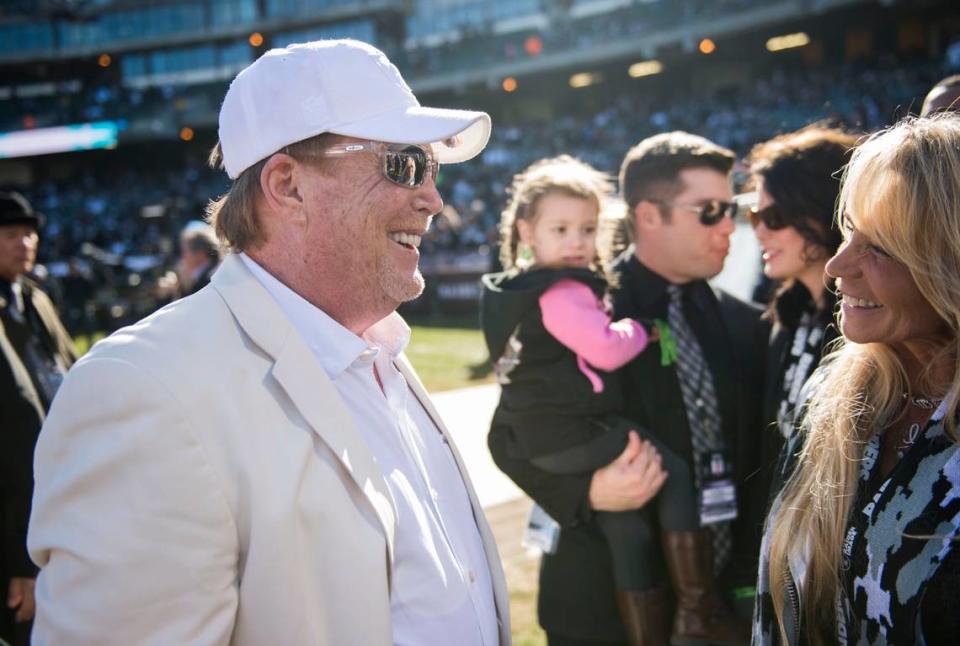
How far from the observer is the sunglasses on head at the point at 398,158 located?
1.93 metres

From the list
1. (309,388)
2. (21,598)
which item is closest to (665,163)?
(309,388)

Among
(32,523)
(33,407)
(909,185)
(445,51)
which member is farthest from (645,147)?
(445,51)

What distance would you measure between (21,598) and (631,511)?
2619 mm

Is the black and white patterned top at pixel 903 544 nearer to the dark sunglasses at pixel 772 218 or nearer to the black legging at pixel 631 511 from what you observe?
the black legging at pixel 631 511

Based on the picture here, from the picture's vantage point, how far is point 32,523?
60.7 inches

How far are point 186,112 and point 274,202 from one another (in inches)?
1959

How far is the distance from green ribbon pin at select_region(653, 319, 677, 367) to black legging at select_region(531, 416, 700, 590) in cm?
26

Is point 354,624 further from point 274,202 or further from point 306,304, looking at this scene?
point 274,202

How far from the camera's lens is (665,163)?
3121 mm

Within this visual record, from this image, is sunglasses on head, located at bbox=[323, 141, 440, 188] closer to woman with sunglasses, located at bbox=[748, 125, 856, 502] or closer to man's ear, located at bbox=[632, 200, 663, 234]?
man's ear, located at bbox=[632, 200, 663, 234]

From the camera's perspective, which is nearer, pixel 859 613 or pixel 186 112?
pixel 859 613

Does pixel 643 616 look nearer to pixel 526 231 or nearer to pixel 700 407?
pixel 700 407

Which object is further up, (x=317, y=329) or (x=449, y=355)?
(x=317, y=329)

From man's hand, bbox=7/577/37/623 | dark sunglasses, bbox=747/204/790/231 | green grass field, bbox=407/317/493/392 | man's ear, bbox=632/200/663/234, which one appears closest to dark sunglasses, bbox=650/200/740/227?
man's ear, bbox=632/200/663/234
